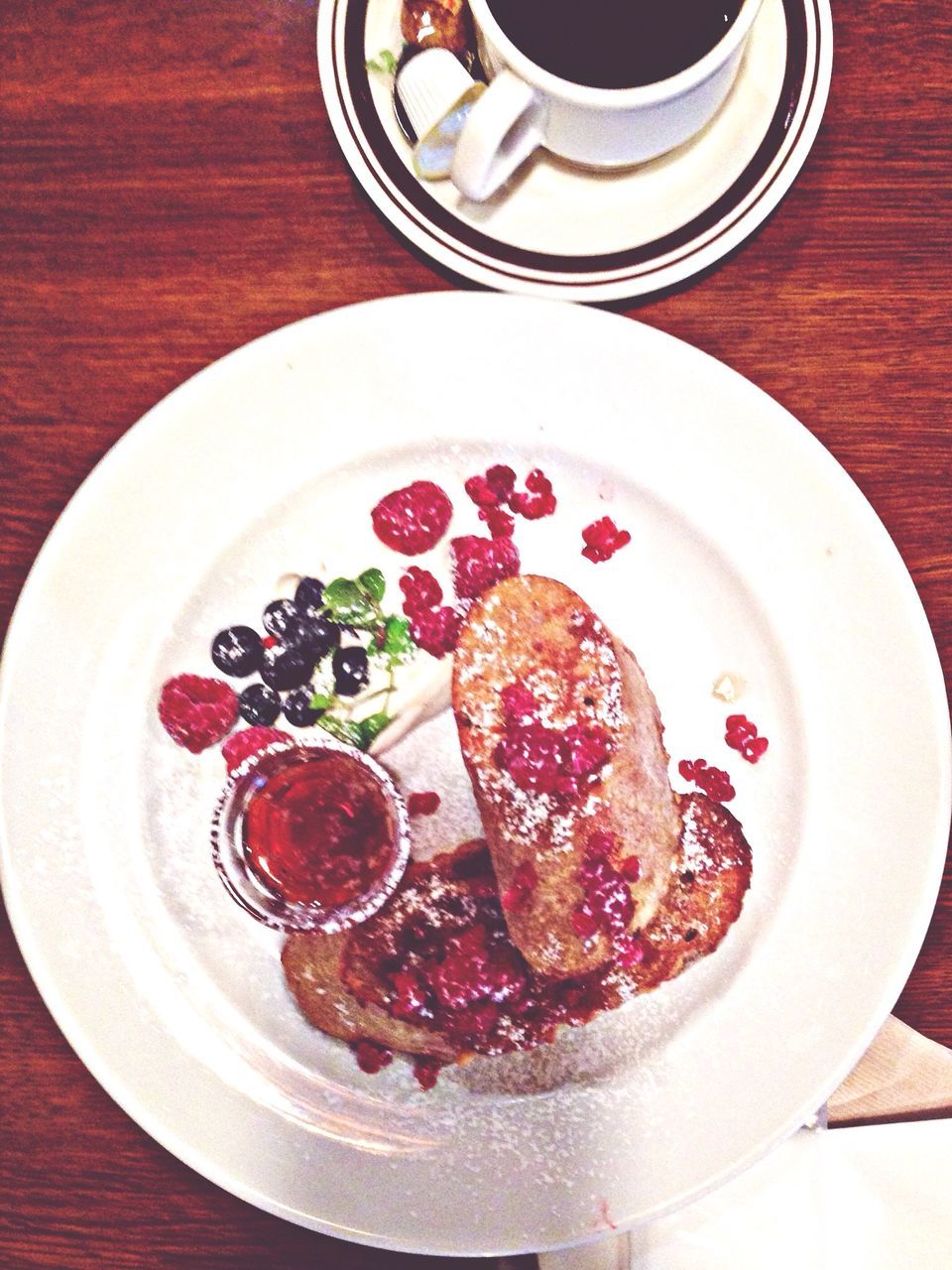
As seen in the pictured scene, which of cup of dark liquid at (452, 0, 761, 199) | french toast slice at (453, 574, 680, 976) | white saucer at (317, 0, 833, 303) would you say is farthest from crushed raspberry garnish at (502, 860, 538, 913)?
cup of dark liquid at (452, 0, 761, 199)

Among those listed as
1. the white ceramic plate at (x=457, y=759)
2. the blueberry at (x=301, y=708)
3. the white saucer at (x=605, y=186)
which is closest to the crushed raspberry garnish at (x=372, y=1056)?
the white ceramic plate at (x=457, y=759)

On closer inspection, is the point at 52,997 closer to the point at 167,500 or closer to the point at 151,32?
the point at 167,500

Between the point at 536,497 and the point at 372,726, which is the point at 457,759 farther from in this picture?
the point at 536,497

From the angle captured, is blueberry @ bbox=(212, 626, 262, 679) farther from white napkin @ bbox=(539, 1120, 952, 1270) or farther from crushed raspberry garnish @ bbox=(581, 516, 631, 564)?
white napkin @ bbox=(539, 1120, 952, 1270)

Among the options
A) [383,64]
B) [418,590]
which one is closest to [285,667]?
[418,590]

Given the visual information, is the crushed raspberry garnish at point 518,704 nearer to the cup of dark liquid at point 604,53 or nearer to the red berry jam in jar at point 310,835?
the red berry jam in jar at point 310,835
